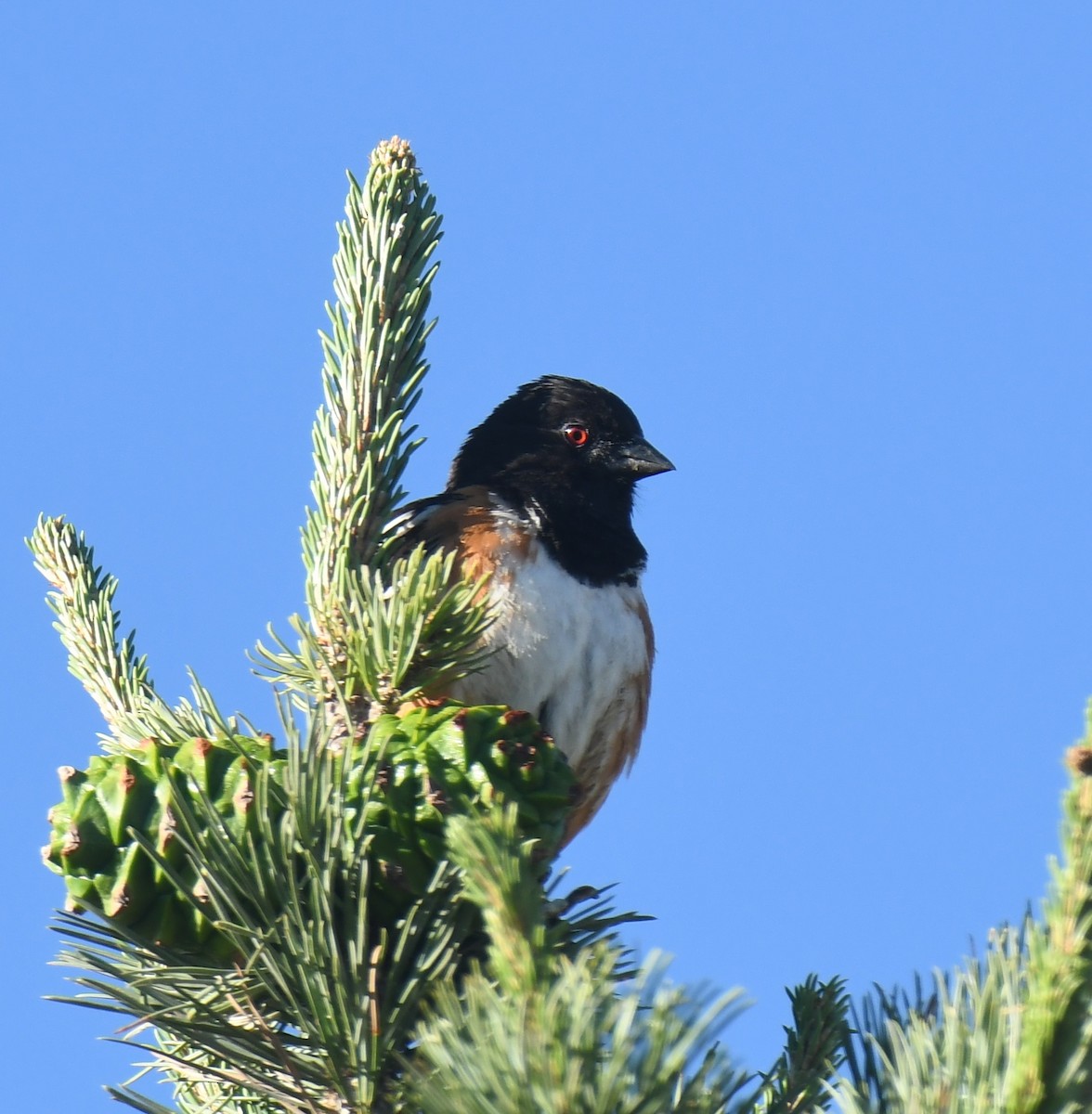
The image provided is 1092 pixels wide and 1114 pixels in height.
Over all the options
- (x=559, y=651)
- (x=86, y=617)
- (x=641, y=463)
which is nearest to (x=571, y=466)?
(x=641, y=463)

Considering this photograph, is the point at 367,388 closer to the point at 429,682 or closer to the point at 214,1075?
the point at 429,682

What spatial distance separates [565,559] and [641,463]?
55cm

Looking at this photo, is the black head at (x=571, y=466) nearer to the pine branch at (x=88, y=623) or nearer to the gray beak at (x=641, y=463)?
the gray beak at (x=641, y=463)

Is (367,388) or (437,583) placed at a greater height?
(367,388)

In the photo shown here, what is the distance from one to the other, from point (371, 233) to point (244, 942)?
3.51 ft

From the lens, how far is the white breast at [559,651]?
3.37 metres

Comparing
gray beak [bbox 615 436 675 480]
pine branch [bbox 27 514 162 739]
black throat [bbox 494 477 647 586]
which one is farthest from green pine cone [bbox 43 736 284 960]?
gray beak [bbox 615 436 675 480]

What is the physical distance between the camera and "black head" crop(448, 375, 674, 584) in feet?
12.2

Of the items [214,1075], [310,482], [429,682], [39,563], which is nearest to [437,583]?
[429,682]

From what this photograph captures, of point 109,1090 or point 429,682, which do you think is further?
point 429,682

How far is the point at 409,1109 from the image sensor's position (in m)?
1.32

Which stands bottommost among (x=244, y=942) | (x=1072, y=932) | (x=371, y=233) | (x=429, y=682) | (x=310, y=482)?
(x=1072, y=932)

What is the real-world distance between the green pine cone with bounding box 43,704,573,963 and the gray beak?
254 centimetres

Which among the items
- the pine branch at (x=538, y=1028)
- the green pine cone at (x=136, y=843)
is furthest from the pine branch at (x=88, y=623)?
the pine branch at (x=538, y=1028)
